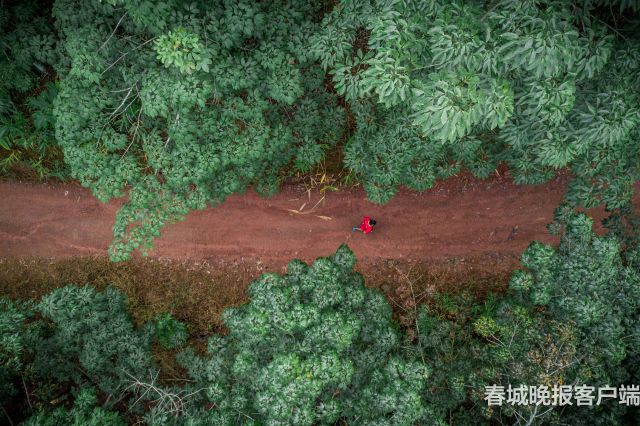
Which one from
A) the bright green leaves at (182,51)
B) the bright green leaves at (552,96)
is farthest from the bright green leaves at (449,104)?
the bright green leaves at (182,51)

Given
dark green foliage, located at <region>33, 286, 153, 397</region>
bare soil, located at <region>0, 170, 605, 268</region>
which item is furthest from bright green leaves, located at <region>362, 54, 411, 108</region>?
dark green foliage, located at <region>33, 286, 153, 397</region>

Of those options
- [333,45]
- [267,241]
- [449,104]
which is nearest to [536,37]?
[449,104]

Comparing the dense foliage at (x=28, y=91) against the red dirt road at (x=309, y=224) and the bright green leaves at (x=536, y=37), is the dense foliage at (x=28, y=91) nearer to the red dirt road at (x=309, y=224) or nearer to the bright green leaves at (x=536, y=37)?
the red dirt road at (x=309, y=224)

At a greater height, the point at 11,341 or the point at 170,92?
the point at 170,92

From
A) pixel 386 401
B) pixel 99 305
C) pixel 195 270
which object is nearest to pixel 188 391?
pixel 99 305

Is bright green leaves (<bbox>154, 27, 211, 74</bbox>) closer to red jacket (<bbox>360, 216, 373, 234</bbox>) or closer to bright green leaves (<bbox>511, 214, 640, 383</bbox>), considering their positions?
red jacket (<bbox>360, 216, 373, 234</bbox>)

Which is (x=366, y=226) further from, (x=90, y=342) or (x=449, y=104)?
(x=449, y=104)
